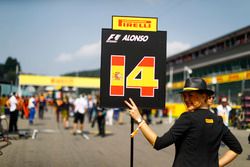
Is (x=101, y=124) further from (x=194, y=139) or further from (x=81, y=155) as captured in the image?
(x=194, y=139)

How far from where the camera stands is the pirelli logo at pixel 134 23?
5078 millimetres

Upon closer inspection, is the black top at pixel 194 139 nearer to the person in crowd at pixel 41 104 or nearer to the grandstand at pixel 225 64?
the grandstand at pixel 225 64

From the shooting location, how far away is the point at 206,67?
5084 centimetres

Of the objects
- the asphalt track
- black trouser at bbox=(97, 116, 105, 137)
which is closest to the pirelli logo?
the asphalt track

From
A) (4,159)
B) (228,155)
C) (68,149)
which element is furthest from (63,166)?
(228,155)

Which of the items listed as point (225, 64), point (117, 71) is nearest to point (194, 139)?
point (117, 71)

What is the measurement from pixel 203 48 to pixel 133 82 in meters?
51.8

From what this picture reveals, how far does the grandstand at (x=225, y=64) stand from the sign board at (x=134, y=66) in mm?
22299

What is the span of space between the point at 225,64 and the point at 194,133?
139 feet

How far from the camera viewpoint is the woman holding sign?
3213 mm

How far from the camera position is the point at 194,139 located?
3246 millimetres

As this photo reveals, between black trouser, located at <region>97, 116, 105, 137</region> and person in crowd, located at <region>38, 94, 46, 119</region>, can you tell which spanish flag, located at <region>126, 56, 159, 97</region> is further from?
person in crowd, located at <region>38, 94, 46, 119</region>

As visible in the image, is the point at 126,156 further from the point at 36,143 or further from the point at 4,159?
the point at 36,143

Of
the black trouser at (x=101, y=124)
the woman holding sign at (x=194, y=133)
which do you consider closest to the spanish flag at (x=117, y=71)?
the woman holding sign at (x=194, y=133)
